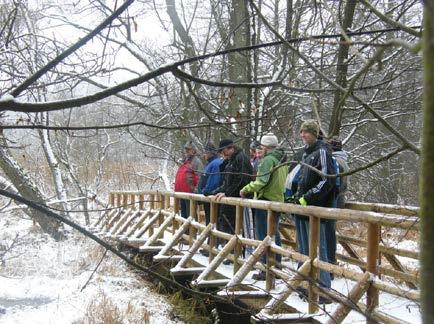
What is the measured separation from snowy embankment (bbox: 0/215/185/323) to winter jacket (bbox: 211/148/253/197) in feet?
8.12

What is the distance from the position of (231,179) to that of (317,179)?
1805 millimetres

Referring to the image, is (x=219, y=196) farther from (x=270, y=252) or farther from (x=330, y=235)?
(x=330, y=235)

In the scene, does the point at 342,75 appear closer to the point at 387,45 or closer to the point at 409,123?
the point at 387,45

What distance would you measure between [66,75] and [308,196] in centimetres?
232

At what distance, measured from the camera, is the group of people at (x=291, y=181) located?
447 centimetres

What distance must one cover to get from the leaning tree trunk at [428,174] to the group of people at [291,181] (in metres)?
2.90

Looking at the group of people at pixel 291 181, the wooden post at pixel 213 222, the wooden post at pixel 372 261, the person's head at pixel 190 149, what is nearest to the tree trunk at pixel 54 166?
the person's head at pixel 190 149

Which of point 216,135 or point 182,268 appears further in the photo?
point 216,135

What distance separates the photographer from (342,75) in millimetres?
4969

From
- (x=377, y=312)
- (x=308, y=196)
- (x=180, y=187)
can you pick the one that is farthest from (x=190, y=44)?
(x=377, y=312)

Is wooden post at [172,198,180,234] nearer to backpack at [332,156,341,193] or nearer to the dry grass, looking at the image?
the dry grass

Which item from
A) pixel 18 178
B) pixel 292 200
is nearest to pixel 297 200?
pixel 292 200

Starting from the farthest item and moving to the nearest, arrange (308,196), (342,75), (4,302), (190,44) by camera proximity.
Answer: (190,44) → (4,302) → (342,75) → (308,196)

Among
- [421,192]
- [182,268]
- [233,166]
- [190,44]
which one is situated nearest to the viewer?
[421,192]
